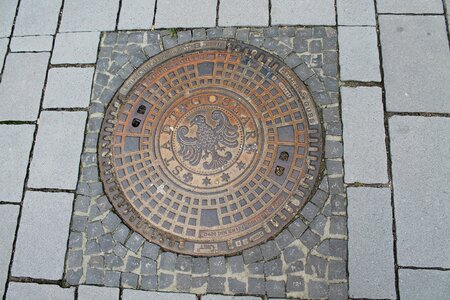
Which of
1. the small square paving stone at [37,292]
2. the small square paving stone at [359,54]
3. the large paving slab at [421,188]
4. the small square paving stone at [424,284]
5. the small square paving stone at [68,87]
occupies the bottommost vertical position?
the small square paving stone at [37,292]

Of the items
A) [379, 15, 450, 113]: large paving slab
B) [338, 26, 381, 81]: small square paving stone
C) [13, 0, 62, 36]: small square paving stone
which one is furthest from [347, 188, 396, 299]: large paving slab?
[13, 0, 62, 36]: small square paving stone

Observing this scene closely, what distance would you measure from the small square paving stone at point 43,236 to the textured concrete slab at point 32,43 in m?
1.49

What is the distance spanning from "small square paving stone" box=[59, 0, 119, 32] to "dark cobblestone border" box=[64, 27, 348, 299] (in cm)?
97

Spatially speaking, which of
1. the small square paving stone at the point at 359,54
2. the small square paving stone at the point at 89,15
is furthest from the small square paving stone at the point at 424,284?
the small square paving stone at the point at 89,15

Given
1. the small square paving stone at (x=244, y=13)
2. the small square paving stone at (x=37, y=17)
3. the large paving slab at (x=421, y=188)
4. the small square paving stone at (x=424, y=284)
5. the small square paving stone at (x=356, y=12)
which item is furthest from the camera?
the small square paving stone at (x=37, y=17)

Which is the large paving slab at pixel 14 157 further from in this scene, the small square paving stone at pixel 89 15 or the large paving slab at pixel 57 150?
the small square paving stone at pixel 89 15

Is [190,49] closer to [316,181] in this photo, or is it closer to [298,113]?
[298,113]

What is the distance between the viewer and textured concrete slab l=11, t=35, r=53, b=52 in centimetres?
441

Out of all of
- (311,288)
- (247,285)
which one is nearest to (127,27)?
(247,285)

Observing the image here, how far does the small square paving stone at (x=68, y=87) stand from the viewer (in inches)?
164

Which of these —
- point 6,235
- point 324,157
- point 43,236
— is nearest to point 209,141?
point 324,157

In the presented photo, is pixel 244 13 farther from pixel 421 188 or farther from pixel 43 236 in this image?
pixel 43 236

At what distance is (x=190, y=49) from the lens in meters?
4.20

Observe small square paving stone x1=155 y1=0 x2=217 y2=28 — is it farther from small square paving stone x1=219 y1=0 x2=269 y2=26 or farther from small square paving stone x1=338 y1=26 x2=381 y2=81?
small square paving stone x1=338 y1=26 x2=381 y2=81
